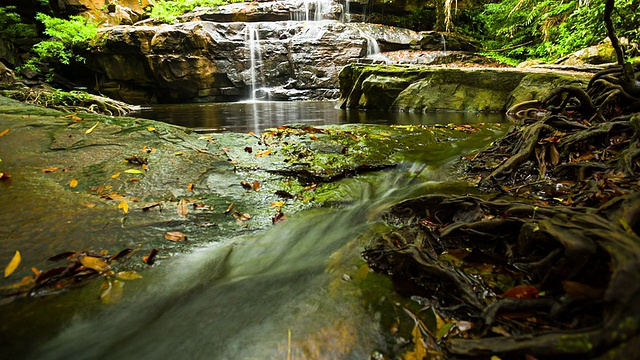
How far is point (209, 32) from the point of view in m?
17.0

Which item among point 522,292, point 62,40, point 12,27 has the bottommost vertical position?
point 522,292

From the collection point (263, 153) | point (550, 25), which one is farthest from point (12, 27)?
point (550, 25)

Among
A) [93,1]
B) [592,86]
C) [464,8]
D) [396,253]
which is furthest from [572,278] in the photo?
[93,1]

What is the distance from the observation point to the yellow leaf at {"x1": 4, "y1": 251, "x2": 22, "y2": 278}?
5.34 feet

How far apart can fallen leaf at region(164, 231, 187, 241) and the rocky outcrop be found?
889 centimetres

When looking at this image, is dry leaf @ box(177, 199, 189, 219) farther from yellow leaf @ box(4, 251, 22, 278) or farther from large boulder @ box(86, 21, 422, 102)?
large boulder @ box(86, 21, 422, 102)

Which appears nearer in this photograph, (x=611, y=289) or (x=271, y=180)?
(x=611, y=289)

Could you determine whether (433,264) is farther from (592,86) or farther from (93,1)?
(93,1)

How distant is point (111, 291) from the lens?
64.8 inches

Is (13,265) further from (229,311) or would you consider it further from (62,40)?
(62,40)

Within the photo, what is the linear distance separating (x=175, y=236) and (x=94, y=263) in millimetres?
531

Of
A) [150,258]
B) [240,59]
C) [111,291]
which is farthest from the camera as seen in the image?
[240,59]

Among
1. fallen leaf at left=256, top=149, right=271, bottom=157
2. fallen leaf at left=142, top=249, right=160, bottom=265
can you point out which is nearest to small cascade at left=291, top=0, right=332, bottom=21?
fallen leaf at left=256, top=149, right=271, bottom=157

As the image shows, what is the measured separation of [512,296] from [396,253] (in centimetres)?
58
